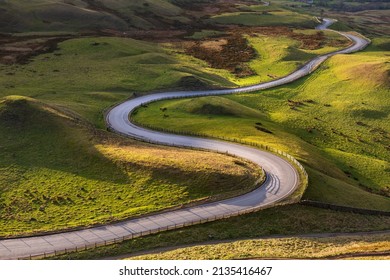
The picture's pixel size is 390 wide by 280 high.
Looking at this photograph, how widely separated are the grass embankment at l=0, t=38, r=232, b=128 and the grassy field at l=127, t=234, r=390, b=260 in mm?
43509

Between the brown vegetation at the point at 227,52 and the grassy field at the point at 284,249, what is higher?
the brown vegetation at the point at 227,52

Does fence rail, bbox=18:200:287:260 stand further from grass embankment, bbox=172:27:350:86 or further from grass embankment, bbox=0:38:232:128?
grass embankment, bbox=172:27:350:86

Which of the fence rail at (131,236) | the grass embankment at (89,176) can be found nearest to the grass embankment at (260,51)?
the grass embankment at (89,176)

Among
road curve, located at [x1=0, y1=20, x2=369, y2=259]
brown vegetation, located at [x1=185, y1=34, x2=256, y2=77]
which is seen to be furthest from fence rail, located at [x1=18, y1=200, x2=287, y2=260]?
brown vegetation, located at [x1=185, y1=34, x2=256, y2=77]

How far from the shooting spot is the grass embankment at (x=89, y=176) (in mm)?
47531

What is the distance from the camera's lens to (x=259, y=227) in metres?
46.2

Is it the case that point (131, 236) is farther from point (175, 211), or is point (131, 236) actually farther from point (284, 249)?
point (284, 249)

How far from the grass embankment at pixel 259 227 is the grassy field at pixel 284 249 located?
5.45ft

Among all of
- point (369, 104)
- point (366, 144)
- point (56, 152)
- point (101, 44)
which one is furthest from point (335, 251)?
point (101, 44)

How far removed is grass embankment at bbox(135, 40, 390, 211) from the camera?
209 feet

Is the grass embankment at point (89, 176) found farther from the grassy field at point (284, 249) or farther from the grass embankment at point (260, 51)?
the grass embankment at point (260, 51)

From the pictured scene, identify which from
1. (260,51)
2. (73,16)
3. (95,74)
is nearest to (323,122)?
(95,74)

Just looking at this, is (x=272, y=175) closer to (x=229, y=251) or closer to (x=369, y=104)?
(x=229, y=251)

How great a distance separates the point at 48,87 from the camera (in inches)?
3952
